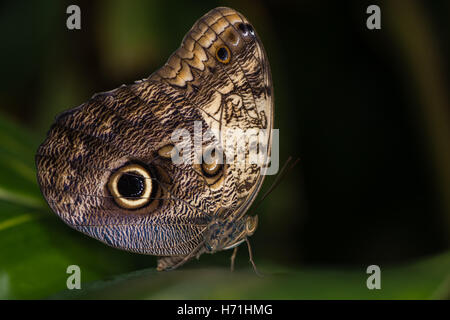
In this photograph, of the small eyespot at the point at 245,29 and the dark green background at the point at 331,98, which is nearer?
the small eyespot at the point at 245,29

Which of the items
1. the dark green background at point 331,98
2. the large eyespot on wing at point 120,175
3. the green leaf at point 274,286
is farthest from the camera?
the dark green background at point 331,98

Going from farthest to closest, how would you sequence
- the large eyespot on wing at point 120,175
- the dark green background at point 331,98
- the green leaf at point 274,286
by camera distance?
the dark green background at point 331,98 → the large eyespot on wing at point 120,175 → the green leaf at point 274,286

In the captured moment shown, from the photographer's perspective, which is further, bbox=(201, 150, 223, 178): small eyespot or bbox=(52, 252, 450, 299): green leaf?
bbox=(201, 150, 223, 178): small eyespot

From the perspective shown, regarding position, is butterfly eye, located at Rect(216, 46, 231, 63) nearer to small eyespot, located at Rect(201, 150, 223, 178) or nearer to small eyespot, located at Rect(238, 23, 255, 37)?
small eyespot, located at Rect(238, 23, 255, 37)

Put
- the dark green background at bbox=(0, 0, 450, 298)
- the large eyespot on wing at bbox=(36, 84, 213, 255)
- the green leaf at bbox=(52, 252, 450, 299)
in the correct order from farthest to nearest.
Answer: the dark green background at bbox=(0, 0, 450, 298) < the large eyespot on wing at bbox=(36, 84, 213, 255) < the green leaf at bbox=(52, 252, 450, 299)

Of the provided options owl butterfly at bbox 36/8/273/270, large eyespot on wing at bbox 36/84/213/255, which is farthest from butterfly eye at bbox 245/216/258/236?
large eyespot on wing at bbox 36/84/213/255

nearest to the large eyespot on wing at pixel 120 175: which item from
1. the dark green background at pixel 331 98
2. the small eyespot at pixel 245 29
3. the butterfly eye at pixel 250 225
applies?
the butterfly eye at pixel 250 225

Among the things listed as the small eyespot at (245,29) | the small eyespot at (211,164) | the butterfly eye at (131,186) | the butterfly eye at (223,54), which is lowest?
the butterfly eye at (131,186)

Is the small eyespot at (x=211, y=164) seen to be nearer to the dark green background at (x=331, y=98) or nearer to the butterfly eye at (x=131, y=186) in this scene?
the butterfly eye at (x=131, y=186)
